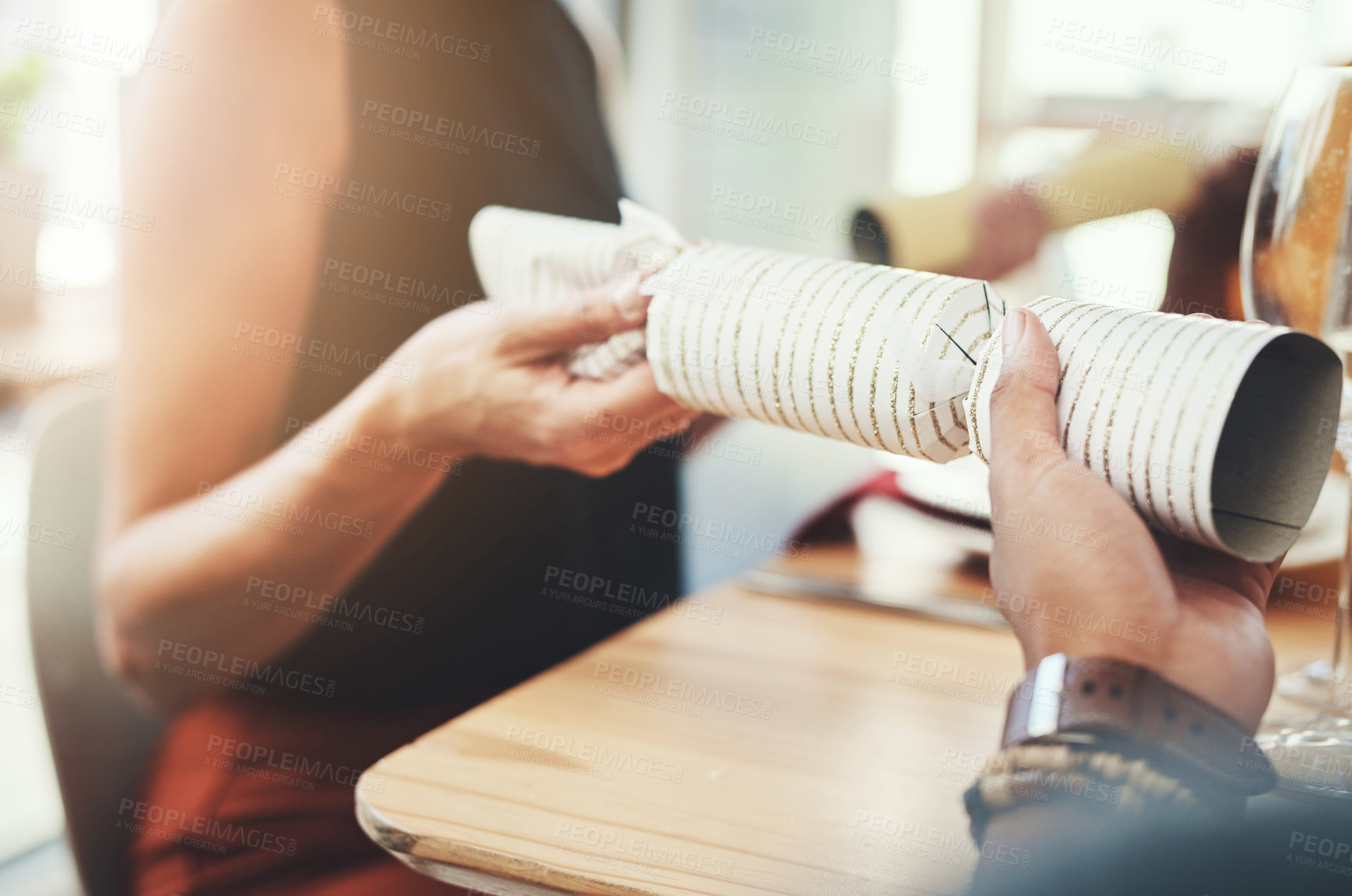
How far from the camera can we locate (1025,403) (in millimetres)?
373

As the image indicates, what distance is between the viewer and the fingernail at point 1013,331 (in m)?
0.38

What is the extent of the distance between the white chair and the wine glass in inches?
23.8

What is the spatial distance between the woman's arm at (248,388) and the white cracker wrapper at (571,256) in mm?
13

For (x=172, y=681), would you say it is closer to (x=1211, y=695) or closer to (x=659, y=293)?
(x=659, y=293)

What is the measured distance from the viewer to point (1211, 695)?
40 centimetres

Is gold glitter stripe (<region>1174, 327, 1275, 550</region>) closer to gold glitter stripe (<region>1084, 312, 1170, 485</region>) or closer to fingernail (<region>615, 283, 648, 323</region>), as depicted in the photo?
gold glitter stripe (<region>1084, 312, 1170, 485</region>)

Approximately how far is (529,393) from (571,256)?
0.09 m

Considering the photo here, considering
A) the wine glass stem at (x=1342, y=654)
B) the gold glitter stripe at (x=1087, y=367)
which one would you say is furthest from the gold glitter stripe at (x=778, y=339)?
the wine glass stem at (x=1342, y=654)

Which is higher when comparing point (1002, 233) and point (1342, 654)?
point (1002, 233)

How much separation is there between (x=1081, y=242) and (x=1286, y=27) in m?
0.26

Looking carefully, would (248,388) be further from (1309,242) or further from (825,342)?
(1309,242)

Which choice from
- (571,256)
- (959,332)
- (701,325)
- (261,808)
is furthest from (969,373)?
→ (261,808)

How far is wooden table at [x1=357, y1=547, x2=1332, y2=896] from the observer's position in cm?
43

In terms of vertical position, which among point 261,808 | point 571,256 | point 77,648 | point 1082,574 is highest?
point 571,256
